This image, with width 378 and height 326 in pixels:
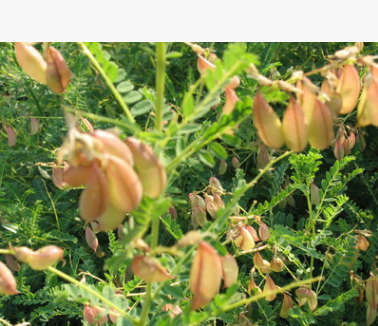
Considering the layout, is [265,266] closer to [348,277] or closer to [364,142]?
[348,277]

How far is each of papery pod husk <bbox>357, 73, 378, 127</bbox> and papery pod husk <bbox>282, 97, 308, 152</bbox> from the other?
93mm

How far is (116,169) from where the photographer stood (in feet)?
2.21

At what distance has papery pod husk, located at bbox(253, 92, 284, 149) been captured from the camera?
84 cm

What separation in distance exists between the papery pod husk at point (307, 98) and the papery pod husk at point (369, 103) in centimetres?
7

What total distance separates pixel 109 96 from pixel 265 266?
1.09 meters

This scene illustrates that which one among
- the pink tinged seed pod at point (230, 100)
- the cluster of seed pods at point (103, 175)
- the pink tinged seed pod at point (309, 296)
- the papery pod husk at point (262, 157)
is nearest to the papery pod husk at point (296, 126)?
the pink tinged seed pod at point (230, 100)

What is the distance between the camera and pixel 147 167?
735 millimetres

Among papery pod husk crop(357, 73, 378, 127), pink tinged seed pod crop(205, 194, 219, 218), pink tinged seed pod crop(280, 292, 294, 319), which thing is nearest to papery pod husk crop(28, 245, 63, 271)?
papery pod husk crop(357, 73, 378, 127)

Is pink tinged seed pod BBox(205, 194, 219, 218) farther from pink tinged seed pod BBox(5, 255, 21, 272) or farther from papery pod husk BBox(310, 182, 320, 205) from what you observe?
pink tinged seed pod BBox(5, 255, 21, 272)

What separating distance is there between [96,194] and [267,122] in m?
0.29

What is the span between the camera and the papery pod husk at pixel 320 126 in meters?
0.82

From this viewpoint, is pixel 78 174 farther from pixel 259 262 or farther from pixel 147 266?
pixel 259 262

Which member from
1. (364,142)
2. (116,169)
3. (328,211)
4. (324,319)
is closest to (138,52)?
(364,142)

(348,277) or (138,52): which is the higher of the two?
(138,52)
